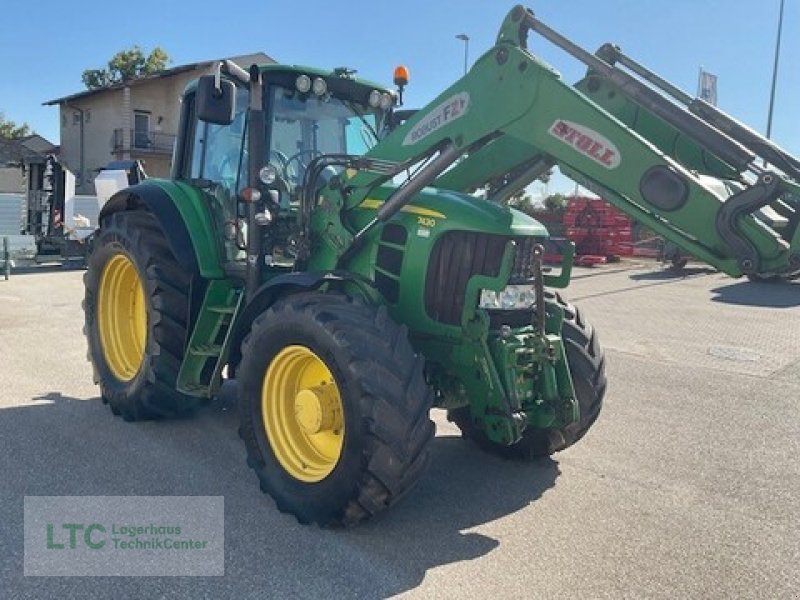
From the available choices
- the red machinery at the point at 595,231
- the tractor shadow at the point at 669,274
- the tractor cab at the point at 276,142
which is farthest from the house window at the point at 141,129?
the tractor cab at the point at 276,142

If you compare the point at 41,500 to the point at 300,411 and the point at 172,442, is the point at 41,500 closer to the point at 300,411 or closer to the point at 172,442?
the point at 172,442

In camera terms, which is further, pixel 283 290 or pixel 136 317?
pixel 136 317

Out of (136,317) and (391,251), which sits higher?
(391,251)

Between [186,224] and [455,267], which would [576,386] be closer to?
[455,267]

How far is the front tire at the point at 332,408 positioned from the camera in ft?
11.5

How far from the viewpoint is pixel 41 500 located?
4.05 metres

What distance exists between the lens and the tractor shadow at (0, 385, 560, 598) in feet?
10.8

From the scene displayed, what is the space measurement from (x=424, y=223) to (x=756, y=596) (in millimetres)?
2493

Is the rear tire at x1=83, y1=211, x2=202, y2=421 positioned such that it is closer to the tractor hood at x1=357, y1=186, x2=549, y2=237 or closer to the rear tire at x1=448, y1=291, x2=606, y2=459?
the tractor hood at x1=357, y1=186, x2=549, y2=237

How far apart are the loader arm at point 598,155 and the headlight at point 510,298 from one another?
0.73 metres

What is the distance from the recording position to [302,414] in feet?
13.2

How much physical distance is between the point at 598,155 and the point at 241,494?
2.75 m

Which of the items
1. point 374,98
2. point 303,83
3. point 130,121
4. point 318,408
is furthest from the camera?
point 130,121

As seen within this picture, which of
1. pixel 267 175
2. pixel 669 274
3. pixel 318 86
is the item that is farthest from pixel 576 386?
pixel 669 274
